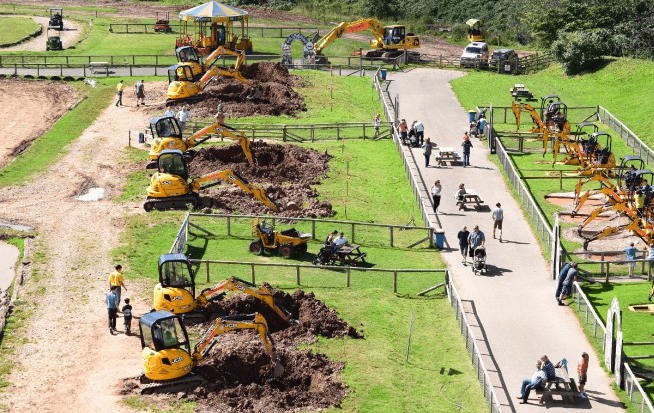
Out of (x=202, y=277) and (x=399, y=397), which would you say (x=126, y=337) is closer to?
(x=202, y=277)

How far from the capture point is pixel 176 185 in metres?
54.2

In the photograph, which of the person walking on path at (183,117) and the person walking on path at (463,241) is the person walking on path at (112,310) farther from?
the person walking on path at (183,117)

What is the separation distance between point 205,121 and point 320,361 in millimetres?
34265

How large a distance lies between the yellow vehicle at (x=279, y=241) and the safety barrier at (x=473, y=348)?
286 inches

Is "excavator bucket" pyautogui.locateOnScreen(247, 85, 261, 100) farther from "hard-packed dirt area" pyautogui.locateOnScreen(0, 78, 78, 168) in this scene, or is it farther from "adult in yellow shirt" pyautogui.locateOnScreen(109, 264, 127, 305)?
"adult in yellow shirt" pyautogui.locateOnScreen(109, 264, 127, 305)

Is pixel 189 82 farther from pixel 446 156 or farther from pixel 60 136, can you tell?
pixel 446 156

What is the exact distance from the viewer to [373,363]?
39.0m

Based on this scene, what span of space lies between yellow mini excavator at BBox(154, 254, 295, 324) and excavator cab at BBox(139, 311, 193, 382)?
13.5ft

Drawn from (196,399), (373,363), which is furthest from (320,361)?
(196,399)

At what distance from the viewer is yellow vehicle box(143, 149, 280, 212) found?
54156 millimetres

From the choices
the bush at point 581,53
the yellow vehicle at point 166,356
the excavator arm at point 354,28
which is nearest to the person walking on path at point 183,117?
the excavator arm at point 354,28

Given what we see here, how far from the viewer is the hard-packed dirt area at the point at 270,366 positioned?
35.8 meters

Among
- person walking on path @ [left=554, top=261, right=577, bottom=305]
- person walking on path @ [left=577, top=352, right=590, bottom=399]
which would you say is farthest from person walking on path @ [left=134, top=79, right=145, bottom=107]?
person walking on path @ [left=577, top=352, right=590, bottom=399]

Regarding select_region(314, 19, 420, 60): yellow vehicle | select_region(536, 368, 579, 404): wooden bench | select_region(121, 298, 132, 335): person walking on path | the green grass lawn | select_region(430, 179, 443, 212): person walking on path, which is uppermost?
select_region(314, 19, 420, 60): yellow vehicle
